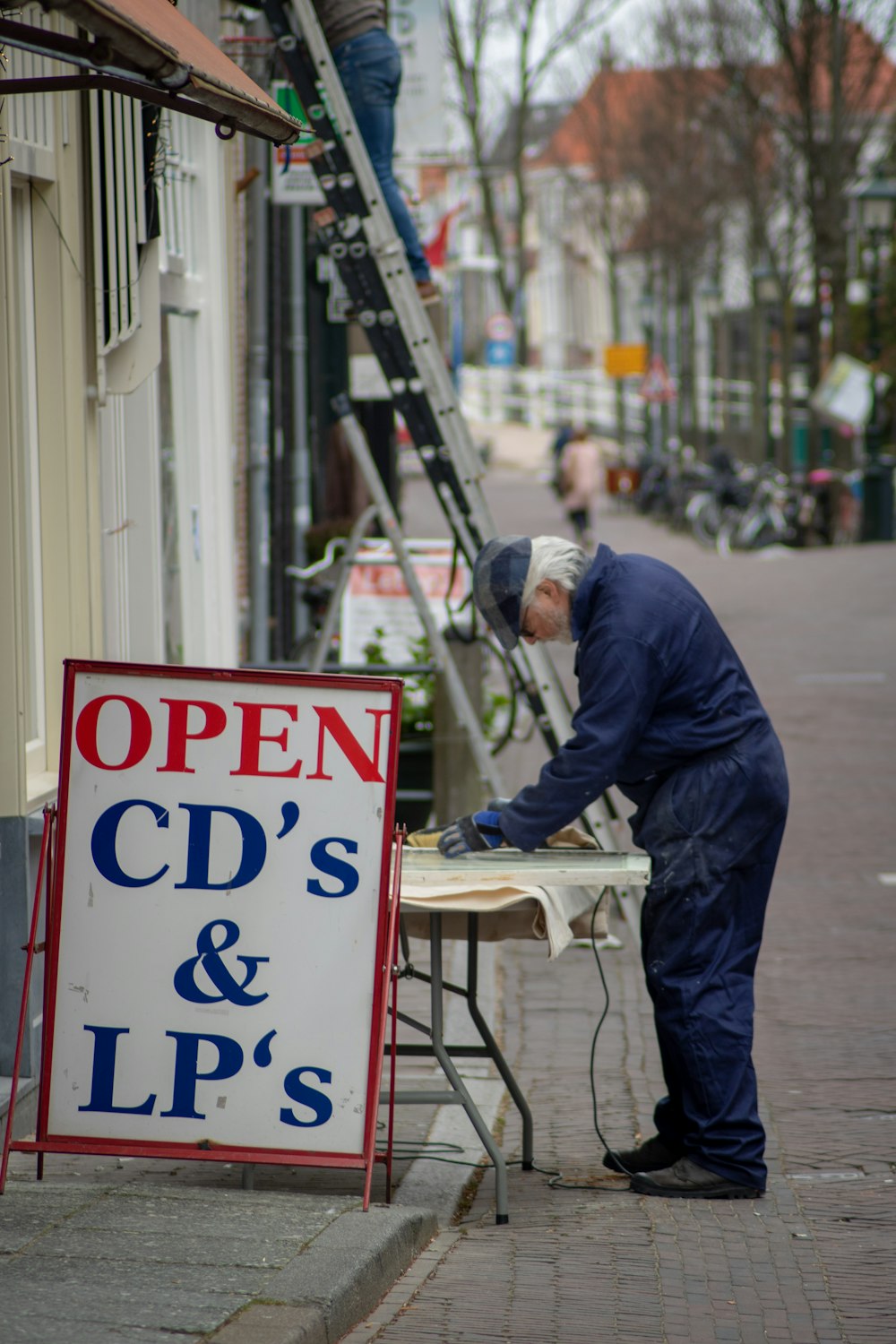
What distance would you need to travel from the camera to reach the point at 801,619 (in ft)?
64.3

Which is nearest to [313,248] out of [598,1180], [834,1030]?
[834,1030]

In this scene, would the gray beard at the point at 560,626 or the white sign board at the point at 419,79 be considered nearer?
the gray beard at the point at 560,626

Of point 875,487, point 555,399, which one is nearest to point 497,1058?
point 875,487

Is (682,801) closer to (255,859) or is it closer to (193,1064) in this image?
(255,859)

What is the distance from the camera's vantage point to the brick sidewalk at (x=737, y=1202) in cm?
415

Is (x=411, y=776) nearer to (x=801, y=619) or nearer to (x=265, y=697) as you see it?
(x=265, y=697)

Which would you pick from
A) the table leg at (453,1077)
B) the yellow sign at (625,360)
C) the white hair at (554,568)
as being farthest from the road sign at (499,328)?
the table leg at (453,1077)

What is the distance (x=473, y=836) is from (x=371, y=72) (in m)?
3.72

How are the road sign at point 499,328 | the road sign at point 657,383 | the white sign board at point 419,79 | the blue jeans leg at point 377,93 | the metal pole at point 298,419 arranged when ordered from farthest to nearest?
1. the road sign at point 499,328
2. the road sign at point 657,383
3. the white sign board at point 419,79
4. the metal pole at point 298,419
5. the blue jeans leg at point 377,93

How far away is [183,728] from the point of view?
14.9 ft

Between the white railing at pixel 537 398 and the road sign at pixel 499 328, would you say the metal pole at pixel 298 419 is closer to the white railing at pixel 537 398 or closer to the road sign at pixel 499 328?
the road sign at pixel 499 328

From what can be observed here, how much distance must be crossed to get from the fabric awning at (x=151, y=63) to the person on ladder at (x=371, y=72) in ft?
8.92

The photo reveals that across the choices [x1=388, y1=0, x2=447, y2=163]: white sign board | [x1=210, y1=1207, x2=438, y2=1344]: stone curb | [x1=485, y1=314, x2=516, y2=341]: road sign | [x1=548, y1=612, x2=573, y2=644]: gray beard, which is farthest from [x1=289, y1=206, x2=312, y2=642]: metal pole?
[x1=485, y1=314, x2=516, y2=341]: road sign

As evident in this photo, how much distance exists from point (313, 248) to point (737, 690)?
41.2 feet
